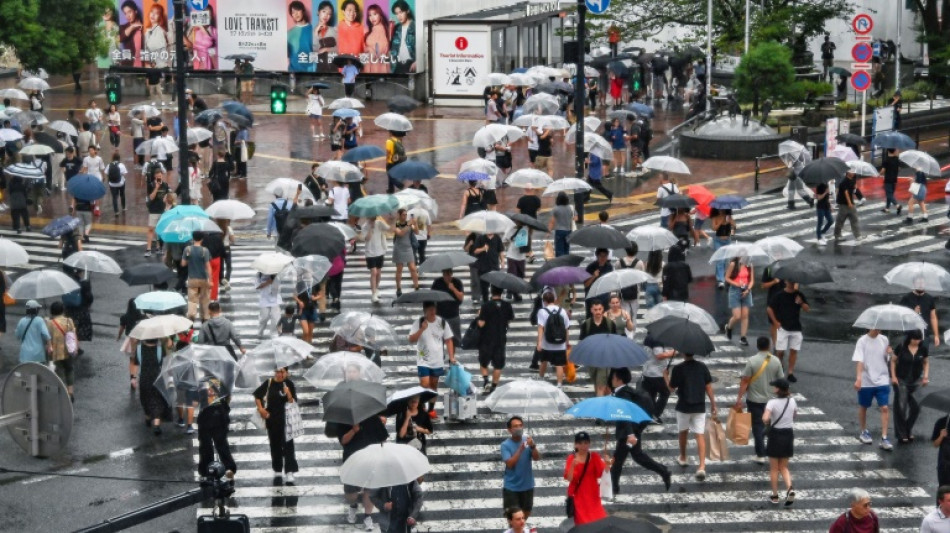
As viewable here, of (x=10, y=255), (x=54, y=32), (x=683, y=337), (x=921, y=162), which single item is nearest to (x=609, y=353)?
(x=683, y=337)

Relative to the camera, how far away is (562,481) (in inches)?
719

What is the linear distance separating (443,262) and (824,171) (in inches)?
384

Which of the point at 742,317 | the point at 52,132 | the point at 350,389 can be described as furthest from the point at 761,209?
the point at 52,132

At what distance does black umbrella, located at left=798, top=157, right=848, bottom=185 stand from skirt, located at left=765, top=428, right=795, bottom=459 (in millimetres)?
12376

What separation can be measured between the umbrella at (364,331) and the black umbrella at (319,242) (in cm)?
437

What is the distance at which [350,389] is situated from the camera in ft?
55.0

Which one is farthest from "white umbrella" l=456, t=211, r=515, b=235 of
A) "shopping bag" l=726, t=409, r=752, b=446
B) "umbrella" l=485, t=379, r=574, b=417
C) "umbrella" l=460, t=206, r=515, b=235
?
"umbrella" l=485, t=379, r=574, b=417

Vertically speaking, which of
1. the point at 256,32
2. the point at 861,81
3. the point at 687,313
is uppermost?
the point at 256,32

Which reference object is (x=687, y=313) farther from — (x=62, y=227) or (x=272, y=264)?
(x=62, y=227)

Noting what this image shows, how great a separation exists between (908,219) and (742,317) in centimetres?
1032

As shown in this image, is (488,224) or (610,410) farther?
(488,224)

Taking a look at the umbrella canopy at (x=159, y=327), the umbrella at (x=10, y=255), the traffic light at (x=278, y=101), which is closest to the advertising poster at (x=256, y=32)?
the traffic light at (x=278, y=101)

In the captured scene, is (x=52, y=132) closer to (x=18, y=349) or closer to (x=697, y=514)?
(x=18, y=349)

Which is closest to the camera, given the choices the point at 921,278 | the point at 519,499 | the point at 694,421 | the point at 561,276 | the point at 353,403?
the point at 519,499
